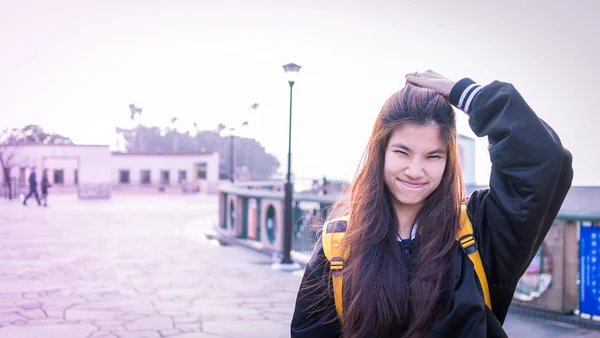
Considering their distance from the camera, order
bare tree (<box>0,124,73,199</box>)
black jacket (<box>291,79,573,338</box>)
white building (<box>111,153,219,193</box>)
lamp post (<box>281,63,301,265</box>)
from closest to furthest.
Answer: black jacket (<box>291,79,573,338</box>) < lamp post (<box>281,63,301,265</box>) < bare tree (<box>0,124,73,199</box>) < white building (<box>111,153,219,193</box>)

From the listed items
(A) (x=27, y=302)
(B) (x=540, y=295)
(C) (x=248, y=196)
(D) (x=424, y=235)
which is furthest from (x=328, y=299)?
(C) (x=248, y=196)

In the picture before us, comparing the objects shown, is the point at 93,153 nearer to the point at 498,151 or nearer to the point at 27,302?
the point at 27,302

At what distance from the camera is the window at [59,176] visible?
3416cm

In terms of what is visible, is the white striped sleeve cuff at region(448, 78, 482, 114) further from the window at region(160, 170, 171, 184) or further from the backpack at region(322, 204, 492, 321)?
the window at region(160, 170, 171, 184)

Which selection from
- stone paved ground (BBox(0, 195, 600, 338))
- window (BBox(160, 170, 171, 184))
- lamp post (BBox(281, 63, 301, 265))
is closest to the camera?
stone paved ground (BBox(0, 195, 600, 338))

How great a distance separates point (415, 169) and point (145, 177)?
46817 mm

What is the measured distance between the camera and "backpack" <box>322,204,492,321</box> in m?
1.75

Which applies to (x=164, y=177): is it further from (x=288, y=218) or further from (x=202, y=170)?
(x=288, y=218)

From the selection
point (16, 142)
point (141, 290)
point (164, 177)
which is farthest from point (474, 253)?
point (164, 177)

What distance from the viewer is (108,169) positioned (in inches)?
1266

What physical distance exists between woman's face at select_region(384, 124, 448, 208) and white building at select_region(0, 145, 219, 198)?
25490mm

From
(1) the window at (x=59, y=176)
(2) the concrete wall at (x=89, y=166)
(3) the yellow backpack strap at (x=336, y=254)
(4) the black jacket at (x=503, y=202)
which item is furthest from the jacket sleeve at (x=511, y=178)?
(1) the window at (x=59, y=176)

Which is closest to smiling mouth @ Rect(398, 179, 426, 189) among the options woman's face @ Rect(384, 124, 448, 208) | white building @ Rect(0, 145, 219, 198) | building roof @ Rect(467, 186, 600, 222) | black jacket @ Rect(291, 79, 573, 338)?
woman's face @ Rect(384, 124, 448, 208)

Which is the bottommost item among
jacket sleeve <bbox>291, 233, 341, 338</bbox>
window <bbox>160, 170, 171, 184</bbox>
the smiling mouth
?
window <bbox>160, 170, 171, 184</bbox>
